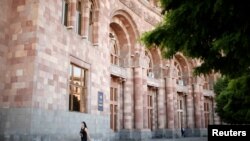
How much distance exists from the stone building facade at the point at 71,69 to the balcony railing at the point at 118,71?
31 millimetres

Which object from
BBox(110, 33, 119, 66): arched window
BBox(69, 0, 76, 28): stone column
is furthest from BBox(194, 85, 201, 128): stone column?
BBox(69, 0, 76, 28): stone column

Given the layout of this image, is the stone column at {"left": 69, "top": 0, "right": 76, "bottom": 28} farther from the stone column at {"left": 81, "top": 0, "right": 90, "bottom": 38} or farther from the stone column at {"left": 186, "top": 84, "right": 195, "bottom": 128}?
the stone column at {"left": 186, "top": 84, "right": 195, "bottom": 128}

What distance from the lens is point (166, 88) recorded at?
29891mm

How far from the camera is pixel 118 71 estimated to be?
23.2 m

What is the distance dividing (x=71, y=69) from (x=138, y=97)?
10093 millimetres

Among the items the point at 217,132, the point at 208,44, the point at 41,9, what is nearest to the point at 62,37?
the point at 41,9

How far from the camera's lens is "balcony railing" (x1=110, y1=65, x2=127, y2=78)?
22547mm

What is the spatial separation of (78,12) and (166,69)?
15.4m

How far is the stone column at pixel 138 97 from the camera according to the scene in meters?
23.9

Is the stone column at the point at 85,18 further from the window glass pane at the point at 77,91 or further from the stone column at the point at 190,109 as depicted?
the stone column at the point at 190,109

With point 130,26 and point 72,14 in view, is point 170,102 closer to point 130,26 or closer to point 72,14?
point 130,26

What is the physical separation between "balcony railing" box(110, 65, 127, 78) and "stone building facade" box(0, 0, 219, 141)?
0.10 ft

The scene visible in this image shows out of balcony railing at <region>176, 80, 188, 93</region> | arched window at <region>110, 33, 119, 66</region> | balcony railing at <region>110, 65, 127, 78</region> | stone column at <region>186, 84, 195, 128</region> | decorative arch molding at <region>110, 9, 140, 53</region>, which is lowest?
stone column at <region>186, 84, 195, 128</region>

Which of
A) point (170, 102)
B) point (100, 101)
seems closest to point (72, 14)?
point (100, 101)
